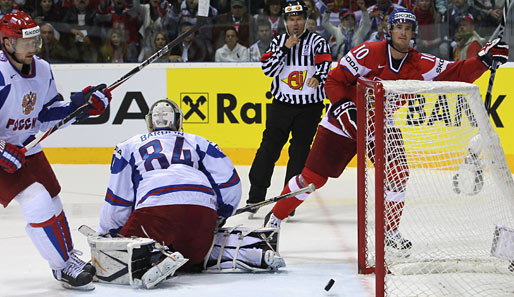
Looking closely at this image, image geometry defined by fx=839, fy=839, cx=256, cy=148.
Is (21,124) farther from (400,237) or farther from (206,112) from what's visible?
(206,112)

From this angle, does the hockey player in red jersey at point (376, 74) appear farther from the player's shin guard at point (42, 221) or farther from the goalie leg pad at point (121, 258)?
the player's shin guard at point (42, 221)

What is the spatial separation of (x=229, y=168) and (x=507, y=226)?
1.11 m

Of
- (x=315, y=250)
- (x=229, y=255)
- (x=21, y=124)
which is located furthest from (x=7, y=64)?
(x=315, y=250)

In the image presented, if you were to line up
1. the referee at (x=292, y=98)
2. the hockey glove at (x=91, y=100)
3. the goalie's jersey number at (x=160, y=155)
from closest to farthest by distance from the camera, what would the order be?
the goalie's jersey number at (x=160, y=155) < the hockey glove at (x=91, y=100) < the referee at (x=292, y=98)

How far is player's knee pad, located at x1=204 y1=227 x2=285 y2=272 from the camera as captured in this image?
11.0 feet

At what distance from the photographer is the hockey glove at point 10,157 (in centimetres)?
302

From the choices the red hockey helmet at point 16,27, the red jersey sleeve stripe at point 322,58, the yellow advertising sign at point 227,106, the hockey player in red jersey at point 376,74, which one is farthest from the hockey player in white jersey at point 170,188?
the yellow advertising sign at point 227,106

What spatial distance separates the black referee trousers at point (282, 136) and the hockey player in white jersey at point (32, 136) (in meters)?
1.52

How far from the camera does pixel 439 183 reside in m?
4.04

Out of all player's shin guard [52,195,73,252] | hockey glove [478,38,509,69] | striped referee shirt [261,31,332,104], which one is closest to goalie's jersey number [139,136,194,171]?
player's shin guard [52,195,73,252]

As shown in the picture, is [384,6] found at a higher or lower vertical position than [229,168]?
higher

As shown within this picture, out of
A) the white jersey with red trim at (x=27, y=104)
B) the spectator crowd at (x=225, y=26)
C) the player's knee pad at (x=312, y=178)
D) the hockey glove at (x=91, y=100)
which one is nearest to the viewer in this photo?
the white jersey with red trim at (x=27, y=104)

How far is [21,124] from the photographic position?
3254 millimetres

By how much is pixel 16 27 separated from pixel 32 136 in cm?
45
